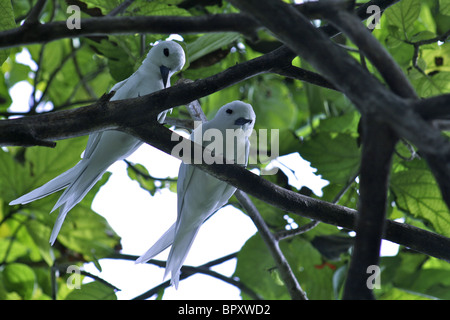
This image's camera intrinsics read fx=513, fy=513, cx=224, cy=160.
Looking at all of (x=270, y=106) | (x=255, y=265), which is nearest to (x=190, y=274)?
(x=255, y=265)

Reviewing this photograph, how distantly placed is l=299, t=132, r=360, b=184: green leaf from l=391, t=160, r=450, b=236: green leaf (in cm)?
22

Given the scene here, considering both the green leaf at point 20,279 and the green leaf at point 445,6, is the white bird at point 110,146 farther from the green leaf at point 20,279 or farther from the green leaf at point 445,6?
the green leaf at point 445,6

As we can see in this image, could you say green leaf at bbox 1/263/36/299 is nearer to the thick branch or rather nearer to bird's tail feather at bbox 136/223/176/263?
bird's tail feather at bbox 136/223/176/263

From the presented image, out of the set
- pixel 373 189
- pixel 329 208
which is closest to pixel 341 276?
pixel 329 208

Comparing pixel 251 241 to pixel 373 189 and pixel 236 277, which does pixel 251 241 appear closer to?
pixel 236 277

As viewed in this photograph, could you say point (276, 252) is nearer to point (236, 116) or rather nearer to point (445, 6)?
point (236, 116)

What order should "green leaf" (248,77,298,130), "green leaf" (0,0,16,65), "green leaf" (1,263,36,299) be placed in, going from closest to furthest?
1. "green leaf" (0,0,16,65)
2. "green leaf" (1,263,36,299)
3. "green leaf" (248,77,298,130)

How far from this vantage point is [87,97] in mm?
3877

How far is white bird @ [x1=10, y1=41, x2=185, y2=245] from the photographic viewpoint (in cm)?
212

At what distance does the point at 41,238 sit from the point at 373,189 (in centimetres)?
202
